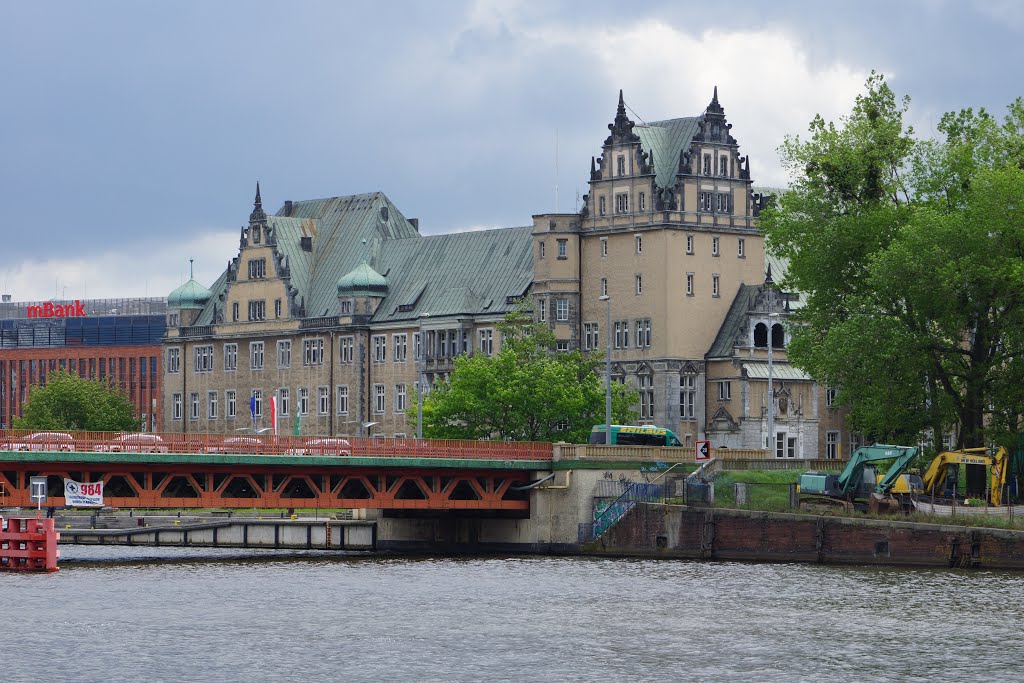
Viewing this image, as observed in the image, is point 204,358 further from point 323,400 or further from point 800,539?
point 800,539

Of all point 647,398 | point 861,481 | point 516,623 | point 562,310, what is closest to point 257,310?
point 562,310

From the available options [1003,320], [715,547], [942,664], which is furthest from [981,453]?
[942,664]

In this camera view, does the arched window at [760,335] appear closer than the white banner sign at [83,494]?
No

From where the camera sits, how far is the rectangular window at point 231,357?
196 meters

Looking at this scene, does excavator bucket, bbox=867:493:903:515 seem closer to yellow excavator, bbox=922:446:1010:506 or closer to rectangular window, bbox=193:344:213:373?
yellow excavator, bbox=922:446:1010:506

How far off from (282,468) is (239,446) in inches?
86.0

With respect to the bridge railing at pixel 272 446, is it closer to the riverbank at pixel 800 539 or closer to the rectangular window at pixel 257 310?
the riverbank at pixel 800 539

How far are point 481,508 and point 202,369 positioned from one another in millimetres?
79338

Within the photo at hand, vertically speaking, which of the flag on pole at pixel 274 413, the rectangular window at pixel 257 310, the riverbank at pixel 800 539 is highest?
the rectangular window at pixel 257 310

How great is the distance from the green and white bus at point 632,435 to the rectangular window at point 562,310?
29516 millimetres

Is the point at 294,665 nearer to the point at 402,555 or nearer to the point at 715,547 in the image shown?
the point at 715,547

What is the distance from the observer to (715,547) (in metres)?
113

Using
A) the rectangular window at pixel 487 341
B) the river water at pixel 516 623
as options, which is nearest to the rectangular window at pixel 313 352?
the rectangular window at pixel 487 341

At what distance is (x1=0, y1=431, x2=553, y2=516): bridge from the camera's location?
10925cm
